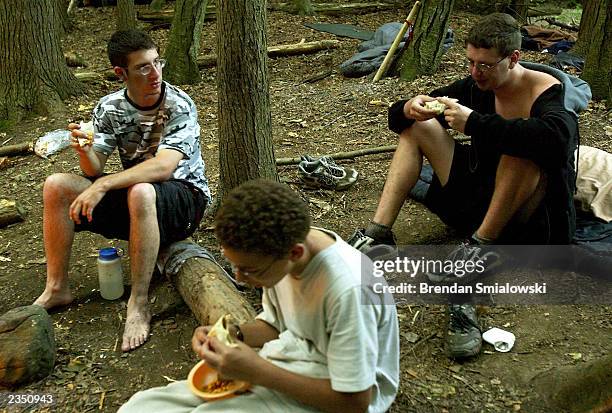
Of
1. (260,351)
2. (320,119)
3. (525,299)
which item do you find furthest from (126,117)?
(320,119)

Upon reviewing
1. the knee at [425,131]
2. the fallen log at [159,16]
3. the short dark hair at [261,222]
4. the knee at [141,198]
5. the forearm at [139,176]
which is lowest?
the fallen log at [159,16]

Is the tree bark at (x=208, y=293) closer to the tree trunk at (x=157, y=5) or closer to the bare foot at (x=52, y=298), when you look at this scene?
the bare foot at (x=52, y=298)

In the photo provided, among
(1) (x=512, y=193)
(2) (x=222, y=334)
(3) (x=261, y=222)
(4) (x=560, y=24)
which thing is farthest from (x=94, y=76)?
(4) (x=560, y=24)

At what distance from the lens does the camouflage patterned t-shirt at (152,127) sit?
3.58m

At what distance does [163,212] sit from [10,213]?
78.0 inches

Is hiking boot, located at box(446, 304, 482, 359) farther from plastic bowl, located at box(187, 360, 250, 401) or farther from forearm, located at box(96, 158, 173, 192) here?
forearm, located at box(96, 158, 173, 192)

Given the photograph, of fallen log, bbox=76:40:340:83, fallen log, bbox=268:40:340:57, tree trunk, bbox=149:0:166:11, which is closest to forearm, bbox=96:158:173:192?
fallen log, bbox=76:40:340:83

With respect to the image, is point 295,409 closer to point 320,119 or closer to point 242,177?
point 242,177

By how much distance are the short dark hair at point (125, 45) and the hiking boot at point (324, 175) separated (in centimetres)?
172

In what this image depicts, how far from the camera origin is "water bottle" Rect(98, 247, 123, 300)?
11.9ft

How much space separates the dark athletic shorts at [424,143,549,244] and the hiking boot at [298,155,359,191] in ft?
3.26

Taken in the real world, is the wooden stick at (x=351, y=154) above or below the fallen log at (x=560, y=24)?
below

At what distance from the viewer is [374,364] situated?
1.95m

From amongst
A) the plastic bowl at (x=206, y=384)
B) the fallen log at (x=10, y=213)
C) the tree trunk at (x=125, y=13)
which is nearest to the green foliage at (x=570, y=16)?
the tree trunk at (x=125, y=13)
